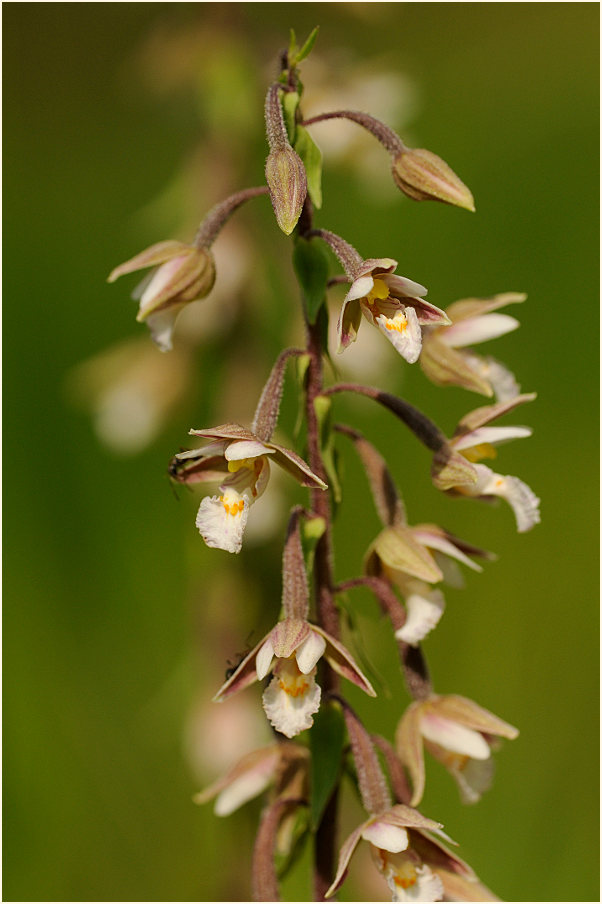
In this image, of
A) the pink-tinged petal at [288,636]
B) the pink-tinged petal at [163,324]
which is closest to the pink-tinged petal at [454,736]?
the pink-tinged petal at [288,636]

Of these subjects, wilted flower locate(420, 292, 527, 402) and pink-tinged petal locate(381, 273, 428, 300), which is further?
wilted flower locate(420, 292, 527, 402)

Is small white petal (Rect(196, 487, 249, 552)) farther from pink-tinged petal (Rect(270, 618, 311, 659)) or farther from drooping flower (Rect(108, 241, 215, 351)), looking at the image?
drooping flower (Rect(108, 241, 215, 351))

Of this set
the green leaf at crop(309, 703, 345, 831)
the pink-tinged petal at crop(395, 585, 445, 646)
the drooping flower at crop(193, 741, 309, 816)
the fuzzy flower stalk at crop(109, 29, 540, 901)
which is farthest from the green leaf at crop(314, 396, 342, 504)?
the drooping flower at crop(193, 741, 309, 816)

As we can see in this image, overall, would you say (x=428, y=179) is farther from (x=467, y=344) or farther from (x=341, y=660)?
(x=341, y=660)

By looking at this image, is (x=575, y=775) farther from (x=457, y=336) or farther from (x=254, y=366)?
(x=457, y=336)

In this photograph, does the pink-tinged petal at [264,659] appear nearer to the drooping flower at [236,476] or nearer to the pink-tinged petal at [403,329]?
the drooping flower at [236,476]

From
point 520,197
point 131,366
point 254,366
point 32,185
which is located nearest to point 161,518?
point 131,366
